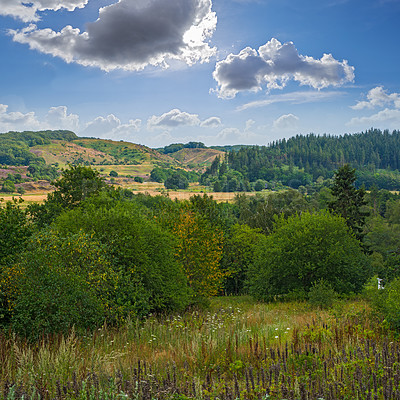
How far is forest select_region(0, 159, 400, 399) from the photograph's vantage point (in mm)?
5832

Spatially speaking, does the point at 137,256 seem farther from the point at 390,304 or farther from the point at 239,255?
the point at 239,255

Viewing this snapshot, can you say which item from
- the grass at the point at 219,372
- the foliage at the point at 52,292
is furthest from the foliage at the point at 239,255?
the grass at the point at 219,372

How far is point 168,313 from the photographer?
2030 centimetres

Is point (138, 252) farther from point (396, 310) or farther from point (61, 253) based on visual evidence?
point (396, 310)

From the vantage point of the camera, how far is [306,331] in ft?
29.8

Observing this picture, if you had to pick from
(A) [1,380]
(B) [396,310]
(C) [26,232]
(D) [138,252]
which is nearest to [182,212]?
(D) [138,252]

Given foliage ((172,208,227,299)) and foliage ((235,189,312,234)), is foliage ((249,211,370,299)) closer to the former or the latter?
foliage ((172,208,227,299))

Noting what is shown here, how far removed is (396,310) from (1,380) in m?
9.11

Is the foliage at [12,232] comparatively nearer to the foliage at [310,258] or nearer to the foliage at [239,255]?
the foliage at [310,258]

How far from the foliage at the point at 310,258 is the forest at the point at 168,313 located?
0.34 ft

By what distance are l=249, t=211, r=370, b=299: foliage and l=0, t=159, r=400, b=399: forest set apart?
0.10 m

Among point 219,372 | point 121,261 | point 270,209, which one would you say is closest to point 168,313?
point 121,261

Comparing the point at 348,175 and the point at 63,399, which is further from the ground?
the point at 348,175

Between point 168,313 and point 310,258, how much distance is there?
13.8 metres
